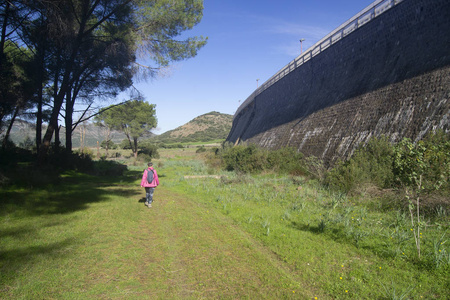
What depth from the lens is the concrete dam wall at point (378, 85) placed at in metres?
11.5

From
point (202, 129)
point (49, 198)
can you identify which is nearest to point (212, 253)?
point (49, 198)

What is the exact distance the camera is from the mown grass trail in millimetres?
4020

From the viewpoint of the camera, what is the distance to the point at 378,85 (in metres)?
14.8

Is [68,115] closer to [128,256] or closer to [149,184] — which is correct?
[149,184]

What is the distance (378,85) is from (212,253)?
45.0ft

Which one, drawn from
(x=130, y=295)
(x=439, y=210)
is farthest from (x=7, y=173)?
(x=439, y=210)

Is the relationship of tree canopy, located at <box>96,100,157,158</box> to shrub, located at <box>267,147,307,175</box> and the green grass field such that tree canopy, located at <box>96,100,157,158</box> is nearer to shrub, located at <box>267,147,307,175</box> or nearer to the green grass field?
shrub, located at <box>267,147,307,175</box>

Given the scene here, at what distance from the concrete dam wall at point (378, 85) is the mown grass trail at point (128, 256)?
9.01 metres

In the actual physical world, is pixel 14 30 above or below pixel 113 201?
above

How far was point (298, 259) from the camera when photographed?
525 centimetres

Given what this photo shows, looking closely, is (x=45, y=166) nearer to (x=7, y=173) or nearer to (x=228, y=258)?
(x=7, y=173)

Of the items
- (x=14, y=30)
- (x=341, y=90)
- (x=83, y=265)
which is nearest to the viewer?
(x=83, y=265)

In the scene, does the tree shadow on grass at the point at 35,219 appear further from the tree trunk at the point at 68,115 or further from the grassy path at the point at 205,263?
the tree trunk at the point at 68,115

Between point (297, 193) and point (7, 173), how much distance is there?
37.4ft
